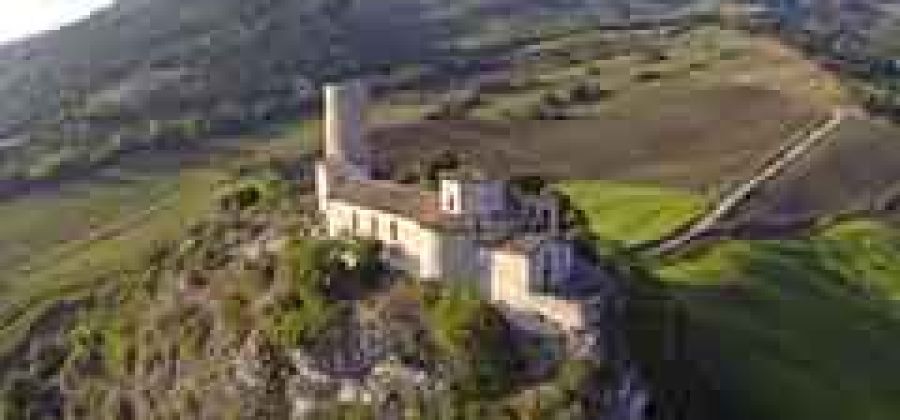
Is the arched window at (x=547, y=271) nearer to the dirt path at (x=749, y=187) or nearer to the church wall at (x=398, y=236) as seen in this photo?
the church wall at (x=398, y=236)

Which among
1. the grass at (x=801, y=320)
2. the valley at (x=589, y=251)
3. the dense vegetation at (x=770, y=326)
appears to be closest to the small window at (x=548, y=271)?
the valley at (x=589, y=251)

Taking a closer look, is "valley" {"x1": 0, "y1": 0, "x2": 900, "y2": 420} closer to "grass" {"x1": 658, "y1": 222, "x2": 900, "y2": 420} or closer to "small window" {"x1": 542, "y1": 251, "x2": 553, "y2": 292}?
"grass" {"x1": 658, "y1": 222, "x2": 900, "y2": 420}

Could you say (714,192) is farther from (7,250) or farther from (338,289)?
(7,250)

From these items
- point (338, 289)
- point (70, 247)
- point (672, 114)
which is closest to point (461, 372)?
point (338, 289)

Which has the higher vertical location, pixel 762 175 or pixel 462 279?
pixel 462 279

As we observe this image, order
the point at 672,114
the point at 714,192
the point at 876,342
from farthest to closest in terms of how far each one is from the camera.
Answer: the point at 672,114 < the point at 714,192 < the point at 876,342

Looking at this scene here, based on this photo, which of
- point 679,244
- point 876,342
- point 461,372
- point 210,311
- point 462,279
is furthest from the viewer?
point 679,244
